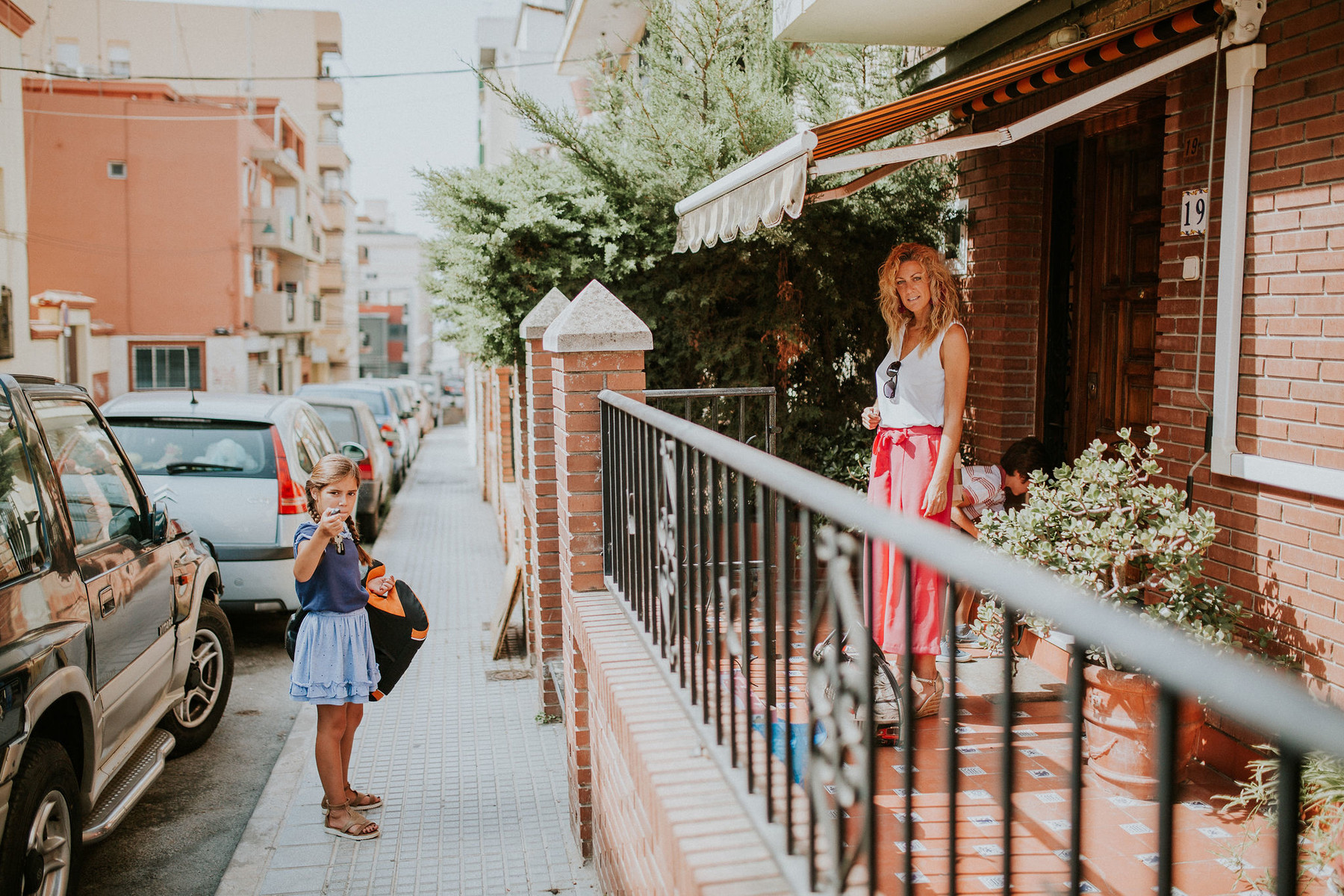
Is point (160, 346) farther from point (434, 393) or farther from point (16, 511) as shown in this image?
point (16, 511)

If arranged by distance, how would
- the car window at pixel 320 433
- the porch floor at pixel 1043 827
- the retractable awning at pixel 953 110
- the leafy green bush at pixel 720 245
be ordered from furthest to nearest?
the car window at pixel 320 433 → the leafy green bush at pixel 720 245 → the retractable awning at pixel 953 110 → the porch floor at pixel 1043 827

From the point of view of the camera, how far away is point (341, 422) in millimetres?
14234

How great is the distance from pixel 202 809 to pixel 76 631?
1.74m

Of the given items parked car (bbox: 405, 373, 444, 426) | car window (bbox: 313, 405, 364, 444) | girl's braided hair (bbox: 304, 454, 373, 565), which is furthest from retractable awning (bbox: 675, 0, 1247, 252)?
parked car (bbox: 405, 373, 444, 426)

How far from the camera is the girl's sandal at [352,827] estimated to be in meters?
4.64

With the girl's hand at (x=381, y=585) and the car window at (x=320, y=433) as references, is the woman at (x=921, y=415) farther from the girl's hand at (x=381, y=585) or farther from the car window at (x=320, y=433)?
the car window at (x=320, y=433)

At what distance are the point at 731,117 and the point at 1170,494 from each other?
12.9ft

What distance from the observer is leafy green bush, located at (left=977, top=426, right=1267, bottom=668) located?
3570 millimetres

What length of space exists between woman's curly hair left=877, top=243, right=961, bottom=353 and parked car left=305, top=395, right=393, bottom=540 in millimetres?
9849

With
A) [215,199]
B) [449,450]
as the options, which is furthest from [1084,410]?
[215,199]

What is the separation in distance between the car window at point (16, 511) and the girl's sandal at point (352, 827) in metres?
1.75

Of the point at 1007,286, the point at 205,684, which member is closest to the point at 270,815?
the point at 205,684

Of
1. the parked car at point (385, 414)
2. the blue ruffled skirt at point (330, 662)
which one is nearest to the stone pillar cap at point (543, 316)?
the blue ruffled skirt at point (330, 662)

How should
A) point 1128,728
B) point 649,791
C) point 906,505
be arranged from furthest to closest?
point 906,505
point 1128,728
point 649,791
